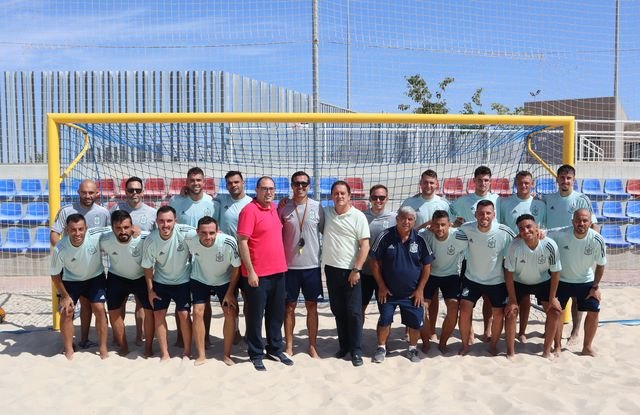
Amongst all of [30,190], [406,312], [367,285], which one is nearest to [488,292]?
[406,312]

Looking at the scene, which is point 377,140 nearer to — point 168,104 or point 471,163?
point 471,163

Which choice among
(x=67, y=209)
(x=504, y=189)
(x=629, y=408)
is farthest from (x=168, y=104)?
(x=629, y=408)

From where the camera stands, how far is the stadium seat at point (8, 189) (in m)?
10.0

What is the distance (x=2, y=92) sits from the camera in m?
10.2

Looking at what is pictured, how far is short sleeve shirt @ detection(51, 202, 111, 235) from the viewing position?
5074 mm

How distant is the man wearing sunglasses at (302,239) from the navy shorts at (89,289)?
1.62m

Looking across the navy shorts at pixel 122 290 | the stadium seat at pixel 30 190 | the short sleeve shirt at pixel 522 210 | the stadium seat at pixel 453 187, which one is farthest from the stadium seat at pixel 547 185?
the stadium seat at pixel 30 190

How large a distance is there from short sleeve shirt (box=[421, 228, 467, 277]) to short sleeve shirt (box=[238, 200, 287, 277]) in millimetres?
1349

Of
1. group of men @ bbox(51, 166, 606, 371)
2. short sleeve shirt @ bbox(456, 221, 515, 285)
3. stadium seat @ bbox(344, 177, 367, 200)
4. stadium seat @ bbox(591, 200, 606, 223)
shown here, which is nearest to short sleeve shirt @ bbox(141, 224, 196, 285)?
group of men @ bbox(51, 166, 606, 371)

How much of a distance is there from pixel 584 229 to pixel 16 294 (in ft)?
21.8

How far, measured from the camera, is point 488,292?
491 cm

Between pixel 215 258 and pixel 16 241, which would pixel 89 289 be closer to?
pixel 215 258

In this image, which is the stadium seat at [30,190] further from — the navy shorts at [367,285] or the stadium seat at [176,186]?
the navy shorts at [367,285]

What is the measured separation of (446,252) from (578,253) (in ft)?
3.68
